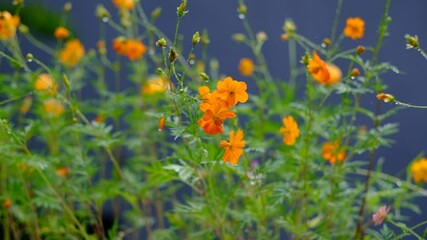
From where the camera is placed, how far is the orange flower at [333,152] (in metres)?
1.79

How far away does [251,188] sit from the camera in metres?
1.84

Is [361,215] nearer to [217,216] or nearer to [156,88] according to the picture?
[217,216]

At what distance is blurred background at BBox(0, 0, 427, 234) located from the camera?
3.26 metres

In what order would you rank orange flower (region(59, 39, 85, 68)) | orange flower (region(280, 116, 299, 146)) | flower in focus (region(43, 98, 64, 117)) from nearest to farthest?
orange flower (region(280, 116, 299, 146)) < flower in focus (region(43, 98, 64, 117)) < orange flower (region(59, 39, 85, 68))

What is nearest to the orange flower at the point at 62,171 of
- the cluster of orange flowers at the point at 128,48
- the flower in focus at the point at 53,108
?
the flower in focus at the point at 53,108

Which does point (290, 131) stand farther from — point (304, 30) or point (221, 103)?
point (304, 30)

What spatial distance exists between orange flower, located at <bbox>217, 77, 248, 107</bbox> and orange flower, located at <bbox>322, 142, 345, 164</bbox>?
52cm

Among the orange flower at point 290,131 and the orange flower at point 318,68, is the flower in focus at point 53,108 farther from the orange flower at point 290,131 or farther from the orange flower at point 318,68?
the orange flower at point 318,68

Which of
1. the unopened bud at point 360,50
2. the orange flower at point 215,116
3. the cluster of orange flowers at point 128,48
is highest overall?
the unopened bud at point 360,50

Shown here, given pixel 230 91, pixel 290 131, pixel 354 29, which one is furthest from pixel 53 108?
pixel 230 91

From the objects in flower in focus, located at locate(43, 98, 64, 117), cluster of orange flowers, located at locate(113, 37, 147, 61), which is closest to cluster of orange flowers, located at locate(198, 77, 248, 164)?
cluster of orange flowers, located at locate(113, 37, 147, 61)

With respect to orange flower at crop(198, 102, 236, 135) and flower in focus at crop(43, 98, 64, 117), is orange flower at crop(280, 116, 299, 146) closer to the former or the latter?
orange flower at crop(198, 102, 236, 135)

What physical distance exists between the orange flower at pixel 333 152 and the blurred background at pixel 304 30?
125 cm

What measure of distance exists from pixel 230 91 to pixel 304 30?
2177 millimetres
